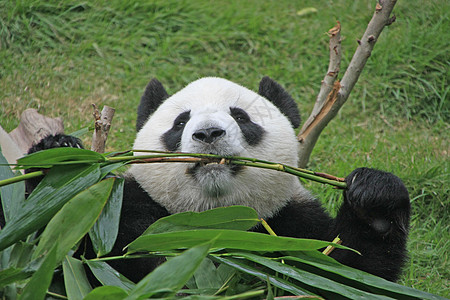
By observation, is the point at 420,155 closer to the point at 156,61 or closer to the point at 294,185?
the point at 294,185

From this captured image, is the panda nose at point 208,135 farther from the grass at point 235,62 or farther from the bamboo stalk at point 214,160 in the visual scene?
the grass at point 235,62

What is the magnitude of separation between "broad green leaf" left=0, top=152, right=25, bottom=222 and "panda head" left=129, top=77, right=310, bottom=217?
0.89m

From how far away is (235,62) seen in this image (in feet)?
24.0

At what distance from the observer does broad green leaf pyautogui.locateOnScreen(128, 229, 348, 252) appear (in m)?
2.40

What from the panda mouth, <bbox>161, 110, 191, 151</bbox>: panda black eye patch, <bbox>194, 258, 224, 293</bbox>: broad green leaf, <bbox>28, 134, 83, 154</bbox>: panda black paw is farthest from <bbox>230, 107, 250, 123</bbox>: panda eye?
<bbox>194, 258, 224, 293</bbox>: broad green leaf

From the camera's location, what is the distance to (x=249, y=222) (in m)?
2.58

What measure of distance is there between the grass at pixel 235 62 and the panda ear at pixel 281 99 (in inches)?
64.2

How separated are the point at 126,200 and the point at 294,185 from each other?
1.08 meters

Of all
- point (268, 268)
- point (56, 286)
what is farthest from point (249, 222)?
point (56, 286)

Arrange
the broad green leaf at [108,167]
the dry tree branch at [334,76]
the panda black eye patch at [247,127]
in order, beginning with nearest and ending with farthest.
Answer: the broad green leaf at [108,167]
the panda black eye patch at [247,127]
the dry tree branch at [334,76]

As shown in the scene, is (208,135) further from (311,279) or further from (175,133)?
(311,279)

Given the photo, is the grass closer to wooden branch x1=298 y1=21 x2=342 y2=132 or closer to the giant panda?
wooden branch x1=298 y1=21 x2=342 y2=132

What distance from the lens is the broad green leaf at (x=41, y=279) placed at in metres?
2.02

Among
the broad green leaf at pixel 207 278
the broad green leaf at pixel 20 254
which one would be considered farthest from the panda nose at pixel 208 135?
the broad green leaf at pixel 20 254
